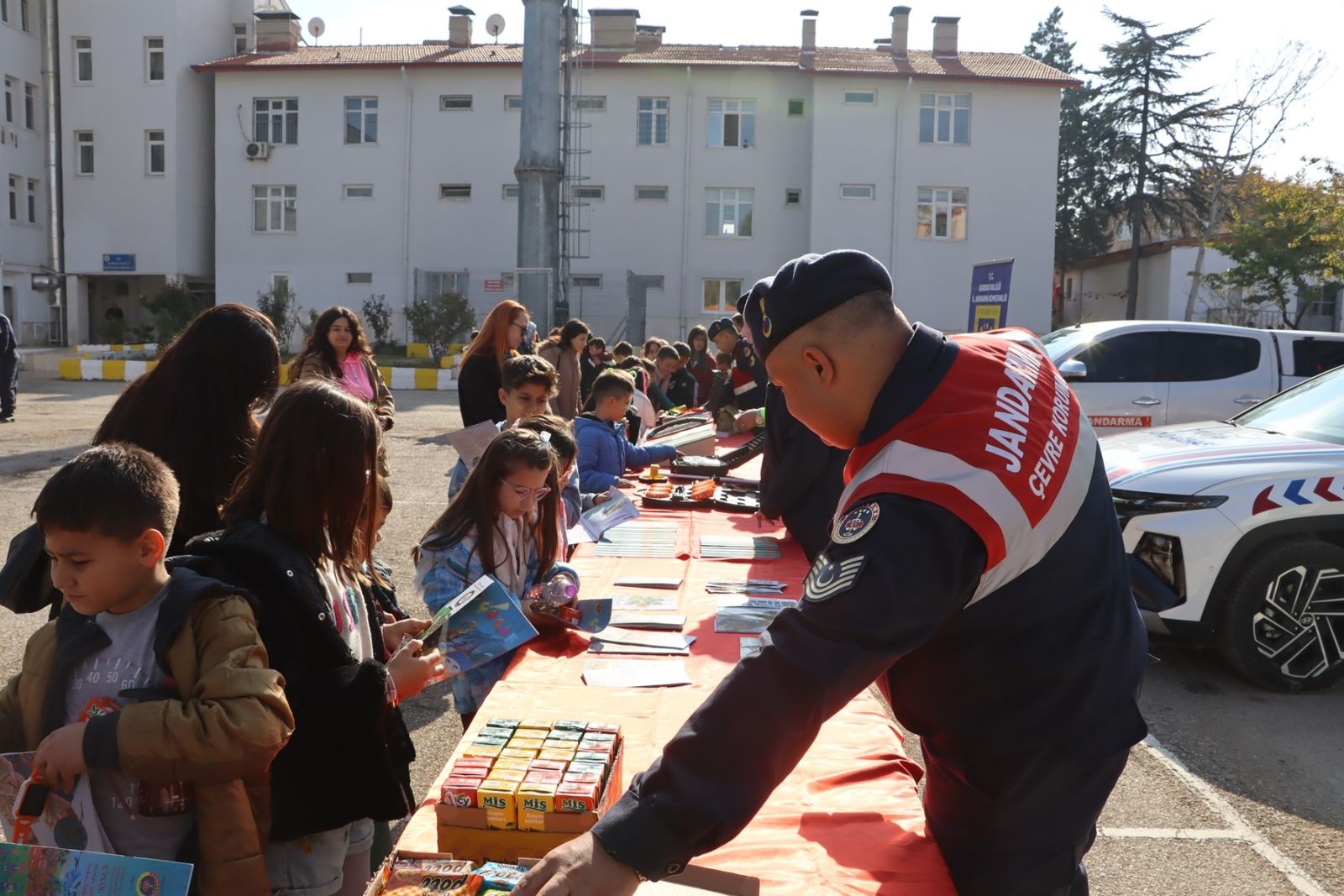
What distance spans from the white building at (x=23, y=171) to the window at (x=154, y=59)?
4.13 meters

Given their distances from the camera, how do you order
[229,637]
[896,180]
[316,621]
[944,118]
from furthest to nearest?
[944,118]
[896,180]
[316,621]
[229,637]

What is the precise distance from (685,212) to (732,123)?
3.24 metres

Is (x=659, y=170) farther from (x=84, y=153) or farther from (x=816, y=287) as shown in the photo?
(x=816, y=287)

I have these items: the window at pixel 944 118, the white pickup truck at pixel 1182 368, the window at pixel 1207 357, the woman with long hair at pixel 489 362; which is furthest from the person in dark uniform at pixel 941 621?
the window at pixel 944 118

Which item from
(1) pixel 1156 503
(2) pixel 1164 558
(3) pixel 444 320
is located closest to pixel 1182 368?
(1) pixel 1156 503

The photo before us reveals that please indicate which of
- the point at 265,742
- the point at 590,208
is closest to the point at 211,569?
Result: the point at 265,742

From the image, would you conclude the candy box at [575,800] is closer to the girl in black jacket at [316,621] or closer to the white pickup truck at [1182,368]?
the girl in black jacket at [316,621]

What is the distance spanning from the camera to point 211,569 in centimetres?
219

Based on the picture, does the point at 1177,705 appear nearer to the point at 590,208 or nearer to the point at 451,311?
the point at 451,311

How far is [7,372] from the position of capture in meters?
15.7

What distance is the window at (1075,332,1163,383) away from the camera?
10.4m

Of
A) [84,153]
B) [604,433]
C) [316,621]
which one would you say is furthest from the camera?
[84,153]

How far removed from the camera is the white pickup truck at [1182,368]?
1023 centimetres

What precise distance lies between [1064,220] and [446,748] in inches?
1928
